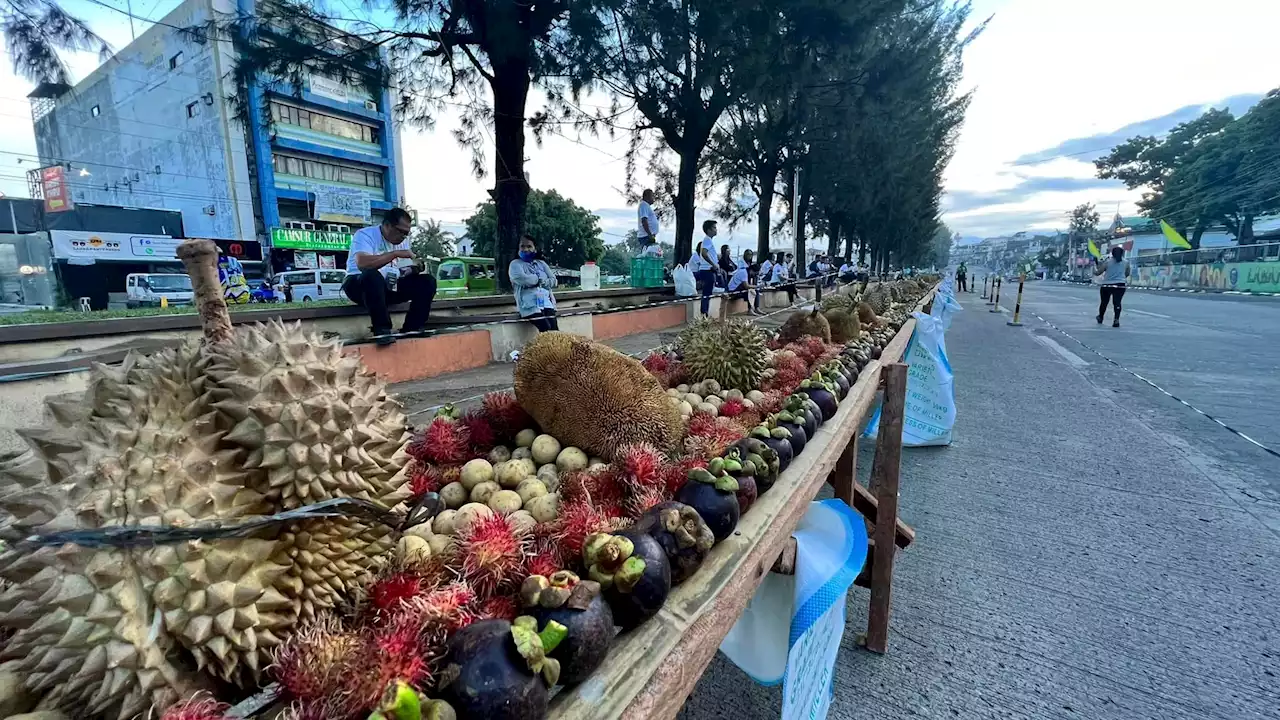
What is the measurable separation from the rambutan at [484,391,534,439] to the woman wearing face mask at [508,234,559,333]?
159 inches

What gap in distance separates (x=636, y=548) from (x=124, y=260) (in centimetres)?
3789

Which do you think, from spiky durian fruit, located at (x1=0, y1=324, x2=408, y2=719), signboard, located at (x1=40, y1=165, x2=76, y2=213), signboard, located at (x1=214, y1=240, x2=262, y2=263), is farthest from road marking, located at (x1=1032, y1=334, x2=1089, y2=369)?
signboard, located at (x1=40, y1=165, x2=76, y2=213)

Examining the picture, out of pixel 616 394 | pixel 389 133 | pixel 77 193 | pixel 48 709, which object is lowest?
pixel 48 709

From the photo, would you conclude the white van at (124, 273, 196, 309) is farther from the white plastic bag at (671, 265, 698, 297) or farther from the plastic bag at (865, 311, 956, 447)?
the plastic bag at (865, 311, 956, 447)

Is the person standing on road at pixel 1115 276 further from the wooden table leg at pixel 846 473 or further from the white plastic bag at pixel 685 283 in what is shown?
the wooden table leg at pixel 846 473

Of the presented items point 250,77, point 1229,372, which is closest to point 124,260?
point 250,77

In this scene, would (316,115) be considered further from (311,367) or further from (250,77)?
(311,367)

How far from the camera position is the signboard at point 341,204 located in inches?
1462

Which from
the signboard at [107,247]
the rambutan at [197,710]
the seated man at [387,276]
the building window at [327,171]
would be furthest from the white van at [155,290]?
the rambutan at [197,710]

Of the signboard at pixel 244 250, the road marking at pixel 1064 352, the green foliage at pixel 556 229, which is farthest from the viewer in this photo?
the green foliage at pixel 556 229

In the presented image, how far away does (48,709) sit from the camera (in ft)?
2.58

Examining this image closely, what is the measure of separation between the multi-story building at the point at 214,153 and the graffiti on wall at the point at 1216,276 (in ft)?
157

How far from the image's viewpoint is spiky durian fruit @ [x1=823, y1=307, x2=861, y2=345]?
5125 millimetres

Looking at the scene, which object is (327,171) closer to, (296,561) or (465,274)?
(465,274)
